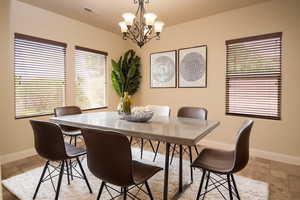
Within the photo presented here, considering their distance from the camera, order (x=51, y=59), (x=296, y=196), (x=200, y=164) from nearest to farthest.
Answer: (x=200, y=164), (x=296, y=196), (x=51, y=59)

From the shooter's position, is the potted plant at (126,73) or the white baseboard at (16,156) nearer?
the white baseboard at (16,156)

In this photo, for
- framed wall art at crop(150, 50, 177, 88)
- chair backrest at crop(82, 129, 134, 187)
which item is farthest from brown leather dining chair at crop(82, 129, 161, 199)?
framed wall art at crop(150, 50, 177, 88)

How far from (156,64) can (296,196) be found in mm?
3496

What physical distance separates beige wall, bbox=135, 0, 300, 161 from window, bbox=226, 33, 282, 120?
0.10 metres

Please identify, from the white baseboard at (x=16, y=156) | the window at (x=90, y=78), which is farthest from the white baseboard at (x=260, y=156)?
the window at (x=90, y=78)

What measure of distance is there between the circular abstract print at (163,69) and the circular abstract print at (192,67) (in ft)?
0.88

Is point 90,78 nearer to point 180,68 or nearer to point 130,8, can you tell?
point 130,8

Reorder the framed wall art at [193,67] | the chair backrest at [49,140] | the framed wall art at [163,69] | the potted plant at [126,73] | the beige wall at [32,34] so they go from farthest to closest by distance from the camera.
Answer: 1. the potted plant at [126,73]
2. the framed wall art at [163,69]
3. the framed wall art at [193,67]
4. the beige wall at [32,34]
5. the chair backrest at [49,140]

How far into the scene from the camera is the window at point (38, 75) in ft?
9.90

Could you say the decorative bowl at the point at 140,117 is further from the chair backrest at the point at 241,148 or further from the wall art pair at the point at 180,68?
the wall art pair at the point at 180,68

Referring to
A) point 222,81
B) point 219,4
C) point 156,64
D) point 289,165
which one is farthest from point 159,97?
point 289,165

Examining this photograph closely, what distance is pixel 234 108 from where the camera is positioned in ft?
11.3

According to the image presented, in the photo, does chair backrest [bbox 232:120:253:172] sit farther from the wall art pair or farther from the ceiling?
the ceiling

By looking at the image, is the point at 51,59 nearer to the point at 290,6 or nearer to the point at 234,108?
the point at 234,108
